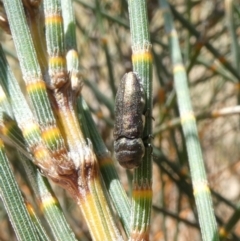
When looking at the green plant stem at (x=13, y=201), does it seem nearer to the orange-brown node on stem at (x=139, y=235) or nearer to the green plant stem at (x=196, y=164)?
the orange-brown node on stem at (x=139, y=235)

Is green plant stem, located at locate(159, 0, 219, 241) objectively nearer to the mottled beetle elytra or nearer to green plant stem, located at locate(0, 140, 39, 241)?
the mottled beetle elytra

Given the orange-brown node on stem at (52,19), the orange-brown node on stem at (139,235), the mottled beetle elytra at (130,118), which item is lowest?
the orange-brown node on stem at (139,235)

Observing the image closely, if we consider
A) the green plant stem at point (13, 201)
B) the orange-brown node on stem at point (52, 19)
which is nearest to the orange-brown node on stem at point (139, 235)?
the green plant stem at point (13, 201)

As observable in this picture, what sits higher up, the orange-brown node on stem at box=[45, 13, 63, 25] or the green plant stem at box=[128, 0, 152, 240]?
the orange-brown node on stem at box=[45, 13, 63, 25]

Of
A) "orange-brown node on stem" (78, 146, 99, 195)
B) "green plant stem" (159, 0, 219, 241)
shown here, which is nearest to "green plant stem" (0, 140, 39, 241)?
"orange-brown node on stem" (78, 146, 99, 195)

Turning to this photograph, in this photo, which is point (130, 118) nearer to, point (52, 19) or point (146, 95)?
point (146, 95)

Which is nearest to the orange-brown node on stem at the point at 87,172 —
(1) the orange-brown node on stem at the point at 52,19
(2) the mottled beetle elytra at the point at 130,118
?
(2) the mottled beetle elytra at the point at 130,118

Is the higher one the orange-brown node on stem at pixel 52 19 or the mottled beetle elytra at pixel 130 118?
the orange-brown node on stem at pixel 52 19

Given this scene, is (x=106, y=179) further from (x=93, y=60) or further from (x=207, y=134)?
(x=207, y=134)
